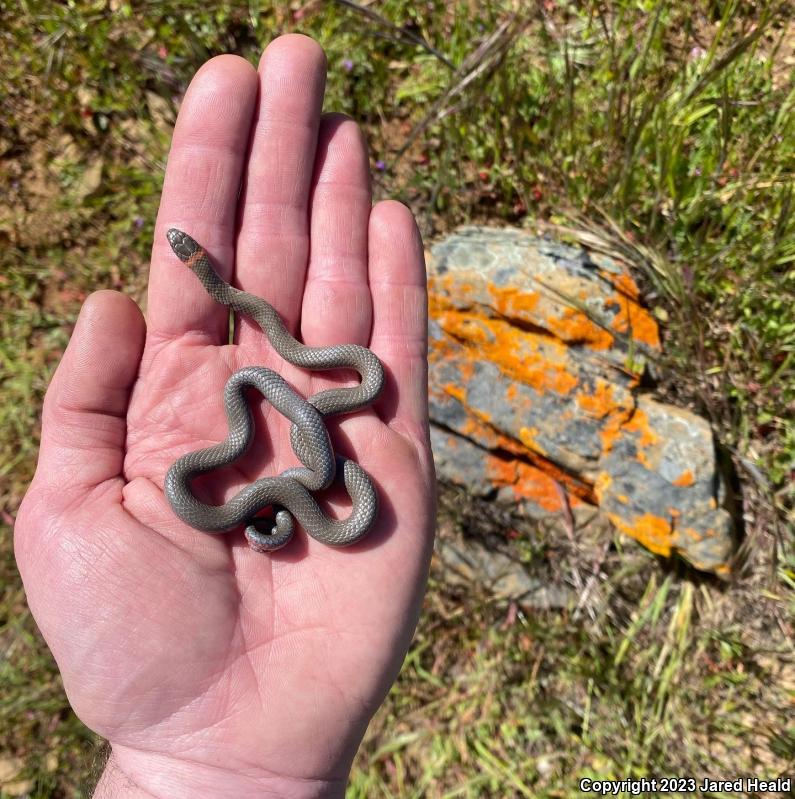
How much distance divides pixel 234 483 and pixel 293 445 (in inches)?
19.7

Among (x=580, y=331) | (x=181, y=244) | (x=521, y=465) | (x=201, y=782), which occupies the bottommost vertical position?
(x=201, y=782)

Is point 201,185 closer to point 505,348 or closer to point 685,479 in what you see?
point 505,348

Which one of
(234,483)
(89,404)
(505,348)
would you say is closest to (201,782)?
(234,483)

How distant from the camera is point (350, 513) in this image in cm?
446

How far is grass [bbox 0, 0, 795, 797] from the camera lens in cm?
526

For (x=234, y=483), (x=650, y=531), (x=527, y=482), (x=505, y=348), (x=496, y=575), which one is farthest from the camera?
(x=496, y=575)

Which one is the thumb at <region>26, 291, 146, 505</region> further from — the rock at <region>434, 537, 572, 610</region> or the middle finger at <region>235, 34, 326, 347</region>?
the rock at <region>434, 537, 572, 610</region>

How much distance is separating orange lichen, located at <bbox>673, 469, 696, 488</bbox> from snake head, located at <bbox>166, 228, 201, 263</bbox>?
397 cm

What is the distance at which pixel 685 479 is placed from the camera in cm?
500

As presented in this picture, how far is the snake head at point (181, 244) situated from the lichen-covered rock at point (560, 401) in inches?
87.7

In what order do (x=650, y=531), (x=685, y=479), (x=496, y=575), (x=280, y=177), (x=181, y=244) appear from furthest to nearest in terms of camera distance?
(x=496, y=575), (x=650, y=531), (x=685, y=479), (x=280, y=177), (x=181, y=244)

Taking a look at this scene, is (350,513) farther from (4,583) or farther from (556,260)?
(4,583)

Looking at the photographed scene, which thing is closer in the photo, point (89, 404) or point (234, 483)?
point (89, 404)

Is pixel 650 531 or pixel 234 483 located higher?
pixel 234 483
